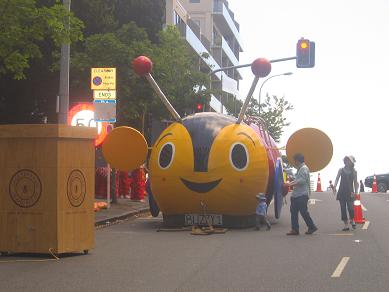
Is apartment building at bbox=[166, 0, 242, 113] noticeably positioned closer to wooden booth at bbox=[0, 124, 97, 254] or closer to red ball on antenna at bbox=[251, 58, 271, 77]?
red ball on antenna at bbox=[251, 58, 271, 77]

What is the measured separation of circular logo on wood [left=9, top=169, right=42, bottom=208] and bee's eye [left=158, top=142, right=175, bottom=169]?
5144 mm

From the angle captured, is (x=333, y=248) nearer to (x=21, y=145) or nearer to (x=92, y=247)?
(x=92, y=247)

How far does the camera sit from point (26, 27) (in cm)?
1483

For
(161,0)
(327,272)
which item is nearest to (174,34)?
(161,0)

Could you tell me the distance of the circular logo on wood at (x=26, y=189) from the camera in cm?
1184

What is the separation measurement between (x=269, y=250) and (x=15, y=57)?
251 inches

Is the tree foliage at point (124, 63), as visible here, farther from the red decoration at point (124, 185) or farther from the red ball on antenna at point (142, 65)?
the red ball on antenna at point (142, 65)

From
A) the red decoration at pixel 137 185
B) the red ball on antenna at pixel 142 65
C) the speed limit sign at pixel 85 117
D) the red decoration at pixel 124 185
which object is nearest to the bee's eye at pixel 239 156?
the red ball on antenna at pixel 142 65

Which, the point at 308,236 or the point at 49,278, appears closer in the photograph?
the point at 49,278

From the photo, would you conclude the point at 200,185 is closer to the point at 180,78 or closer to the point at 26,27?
the point at 26,27

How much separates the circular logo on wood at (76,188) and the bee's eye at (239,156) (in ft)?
15.9

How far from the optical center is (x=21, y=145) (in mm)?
11867

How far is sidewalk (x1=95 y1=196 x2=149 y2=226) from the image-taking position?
1902 cm

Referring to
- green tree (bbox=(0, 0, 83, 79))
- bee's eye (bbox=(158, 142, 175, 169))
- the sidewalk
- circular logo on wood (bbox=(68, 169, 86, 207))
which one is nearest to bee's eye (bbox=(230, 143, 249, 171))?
bee's eye (bbox=(158, 142, 175, 169))
